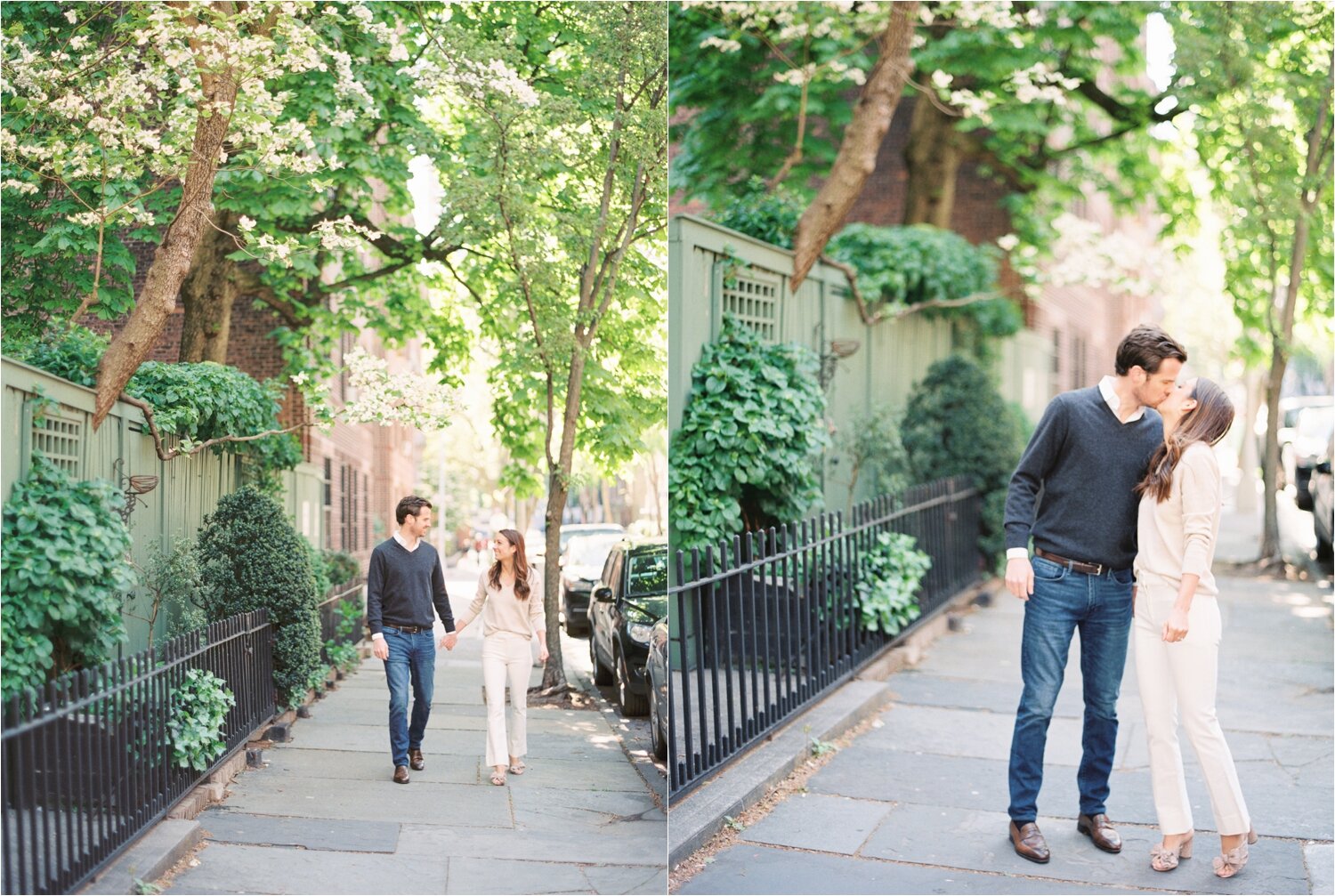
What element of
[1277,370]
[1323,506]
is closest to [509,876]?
[1277,370]

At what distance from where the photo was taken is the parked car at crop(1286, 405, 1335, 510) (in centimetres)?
1278

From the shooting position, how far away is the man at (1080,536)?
4539mm

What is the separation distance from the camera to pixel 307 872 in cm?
327

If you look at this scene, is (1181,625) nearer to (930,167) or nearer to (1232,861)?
(1232,861)

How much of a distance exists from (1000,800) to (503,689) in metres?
2.66

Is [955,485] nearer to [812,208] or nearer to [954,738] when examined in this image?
[812,208]

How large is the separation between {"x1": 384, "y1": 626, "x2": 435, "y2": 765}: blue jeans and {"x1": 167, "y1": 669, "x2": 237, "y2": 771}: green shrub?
53 centimetres

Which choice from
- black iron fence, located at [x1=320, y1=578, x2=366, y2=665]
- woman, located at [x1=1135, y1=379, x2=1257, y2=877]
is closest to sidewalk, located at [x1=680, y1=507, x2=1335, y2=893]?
woman, located at [x1=1135, y1=379, x2=1257, y2=877]

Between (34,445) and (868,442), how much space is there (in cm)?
732

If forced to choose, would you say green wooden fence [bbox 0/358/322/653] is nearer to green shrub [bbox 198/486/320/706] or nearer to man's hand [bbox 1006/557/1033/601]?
green shrub [bbox 198/486/320/706]

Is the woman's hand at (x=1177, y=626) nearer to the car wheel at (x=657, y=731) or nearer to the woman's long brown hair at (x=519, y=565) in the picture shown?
the car wheel at (x=657, y=731)

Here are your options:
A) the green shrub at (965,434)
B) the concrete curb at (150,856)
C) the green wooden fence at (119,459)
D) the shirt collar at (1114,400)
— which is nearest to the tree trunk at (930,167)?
the green shrub at (965,434)

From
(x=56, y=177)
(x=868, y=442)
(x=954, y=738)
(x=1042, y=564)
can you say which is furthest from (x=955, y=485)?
(x=56, y=177)

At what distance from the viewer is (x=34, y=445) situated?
2.74 m
